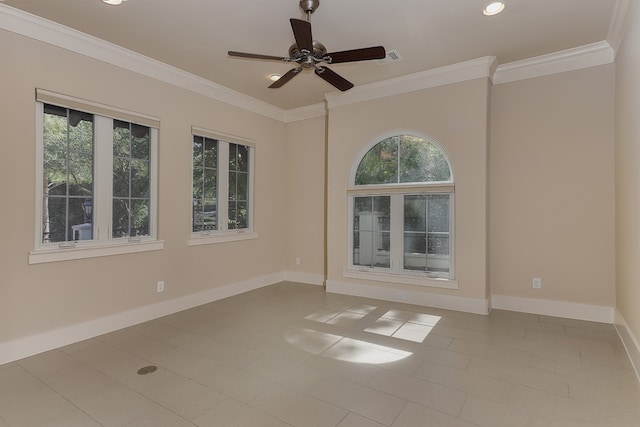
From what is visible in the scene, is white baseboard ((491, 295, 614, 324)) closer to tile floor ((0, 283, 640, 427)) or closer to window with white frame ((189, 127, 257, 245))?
tile floor ((0, 283, 640, 427))

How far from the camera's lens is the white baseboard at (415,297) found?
3.99 metres

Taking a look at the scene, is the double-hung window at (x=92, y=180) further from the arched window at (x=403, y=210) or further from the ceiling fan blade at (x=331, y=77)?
the arched window at (x=403, y=210)

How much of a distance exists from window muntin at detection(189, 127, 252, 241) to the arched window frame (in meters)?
1.62

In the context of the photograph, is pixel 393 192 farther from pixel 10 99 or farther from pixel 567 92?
pixel 10 99

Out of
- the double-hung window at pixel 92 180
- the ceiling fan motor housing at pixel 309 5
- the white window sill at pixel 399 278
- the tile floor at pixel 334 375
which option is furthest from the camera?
the white window sill at pixel 399 278

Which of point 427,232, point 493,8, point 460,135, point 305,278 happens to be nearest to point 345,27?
point 493,8

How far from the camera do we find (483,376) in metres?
2.49

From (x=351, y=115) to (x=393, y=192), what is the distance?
4.34ft

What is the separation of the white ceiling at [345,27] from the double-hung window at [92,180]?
0.78 metres

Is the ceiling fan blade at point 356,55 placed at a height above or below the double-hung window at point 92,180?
above

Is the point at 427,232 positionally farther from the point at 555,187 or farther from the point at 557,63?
the point at 557,63

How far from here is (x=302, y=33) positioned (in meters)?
2.46

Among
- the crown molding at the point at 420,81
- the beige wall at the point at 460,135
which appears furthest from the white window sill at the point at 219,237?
the crown molding at the point at 420,81

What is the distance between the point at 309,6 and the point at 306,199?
3.32 meters
